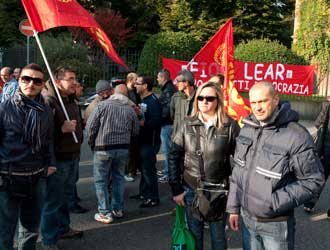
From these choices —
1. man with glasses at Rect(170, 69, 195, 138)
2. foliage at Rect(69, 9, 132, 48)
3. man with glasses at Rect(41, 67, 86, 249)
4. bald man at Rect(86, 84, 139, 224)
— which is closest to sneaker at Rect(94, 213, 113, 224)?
bald man at Rect(86, 84, 139, 224)

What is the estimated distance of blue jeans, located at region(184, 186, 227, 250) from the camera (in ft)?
12.4

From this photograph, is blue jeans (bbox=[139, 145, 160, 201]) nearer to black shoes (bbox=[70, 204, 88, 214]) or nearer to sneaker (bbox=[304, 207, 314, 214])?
black shoes (bbox=[70, 204, 88, 214])

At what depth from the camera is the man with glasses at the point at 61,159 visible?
4.56 metres

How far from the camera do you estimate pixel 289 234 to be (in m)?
3.18

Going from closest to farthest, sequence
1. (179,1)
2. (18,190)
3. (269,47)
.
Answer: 1. (18,190)
2. (269,47)
3. (179,1)

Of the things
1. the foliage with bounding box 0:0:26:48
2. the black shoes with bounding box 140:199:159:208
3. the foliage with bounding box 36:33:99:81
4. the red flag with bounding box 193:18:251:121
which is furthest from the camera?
the foliage with bounding box 0:0:26:48

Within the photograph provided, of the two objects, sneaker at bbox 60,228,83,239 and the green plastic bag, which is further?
sneaker at bbox 60,228,83,239

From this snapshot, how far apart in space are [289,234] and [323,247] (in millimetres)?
2129

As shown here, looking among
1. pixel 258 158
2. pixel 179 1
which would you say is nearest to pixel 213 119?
pixel 258 158

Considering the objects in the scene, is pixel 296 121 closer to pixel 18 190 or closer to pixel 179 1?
pixel 18 190

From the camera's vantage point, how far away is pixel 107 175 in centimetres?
564

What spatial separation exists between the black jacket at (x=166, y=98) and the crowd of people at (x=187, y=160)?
174cm

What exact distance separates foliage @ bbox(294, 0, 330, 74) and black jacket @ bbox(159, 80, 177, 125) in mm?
13561

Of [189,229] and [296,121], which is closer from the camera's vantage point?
[296,121]
